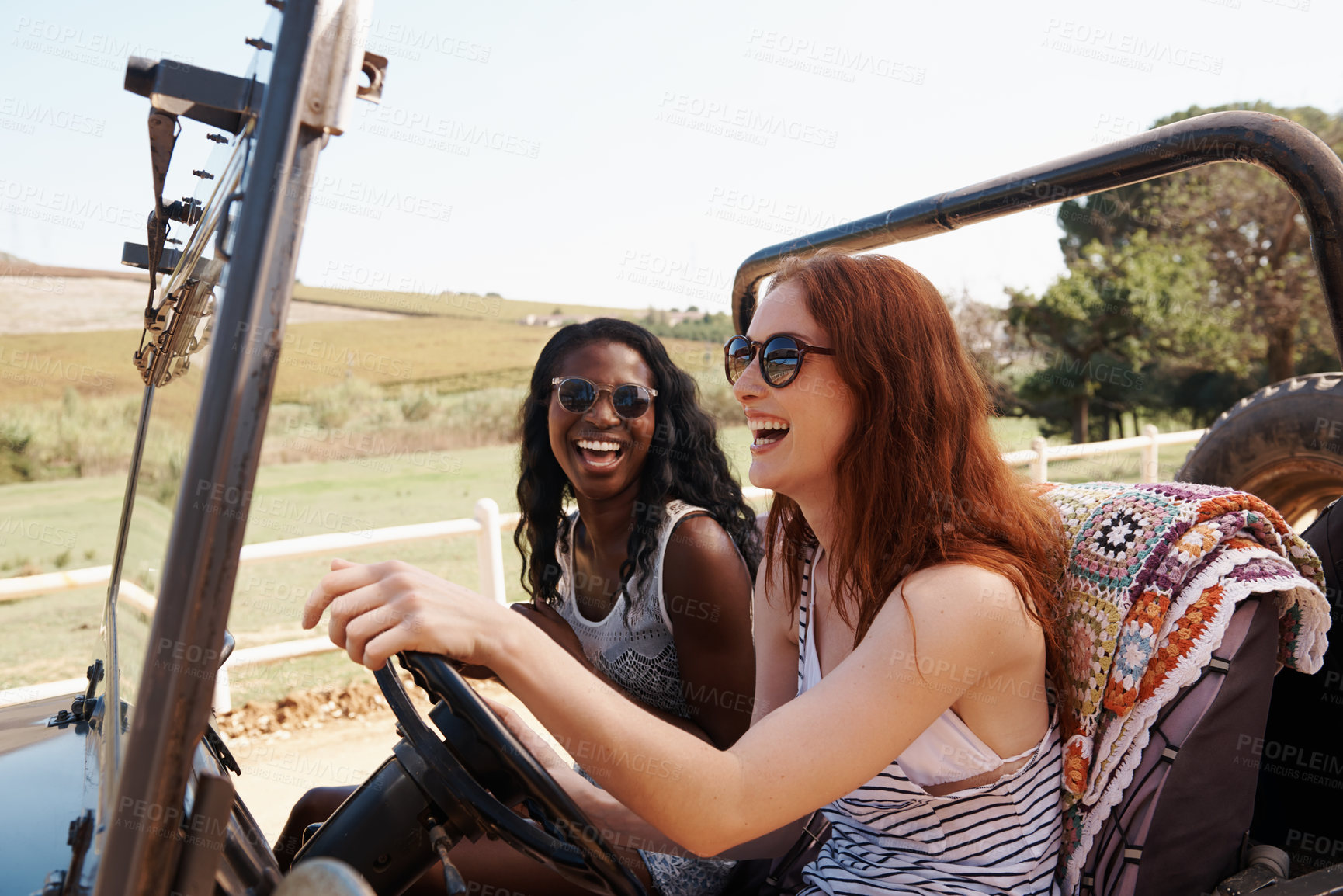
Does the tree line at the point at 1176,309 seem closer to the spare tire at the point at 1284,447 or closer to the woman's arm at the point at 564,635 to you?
the spare tire at the point at 1284,447

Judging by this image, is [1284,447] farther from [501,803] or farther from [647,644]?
[501,803]

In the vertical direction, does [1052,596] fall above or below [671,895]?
above

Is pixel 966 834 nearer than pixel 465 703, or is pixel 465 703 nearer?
pixel 465 703

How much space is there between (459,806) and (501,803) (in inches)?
2.4

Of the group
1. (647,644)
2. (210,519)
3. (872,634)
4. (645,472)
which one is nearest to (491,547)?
(645,472)

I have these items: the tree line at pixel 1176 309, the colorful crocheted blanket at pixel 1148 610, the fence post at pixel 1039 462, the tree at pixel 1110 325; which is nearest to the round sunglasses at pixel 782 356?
the colorful crocheted blanket at pixel 1148 610

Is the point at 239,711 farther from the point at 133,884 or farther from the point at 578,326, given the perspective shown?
the point at 133,884

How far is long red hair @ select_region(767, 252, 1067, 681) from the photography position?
148cm

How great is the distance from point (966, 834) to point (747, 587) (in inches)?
36.7

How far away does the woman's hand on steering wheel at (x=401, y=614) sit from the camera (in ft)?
3.32

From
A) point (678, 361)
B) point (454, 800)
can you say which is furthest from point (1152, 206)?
→ point (454, 800)

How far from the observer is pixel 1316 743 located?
1791 millimetres

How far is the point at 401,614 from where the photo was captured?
1020mm

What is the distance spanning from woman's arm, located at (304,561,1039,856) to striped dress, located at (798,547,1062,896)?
25cm
